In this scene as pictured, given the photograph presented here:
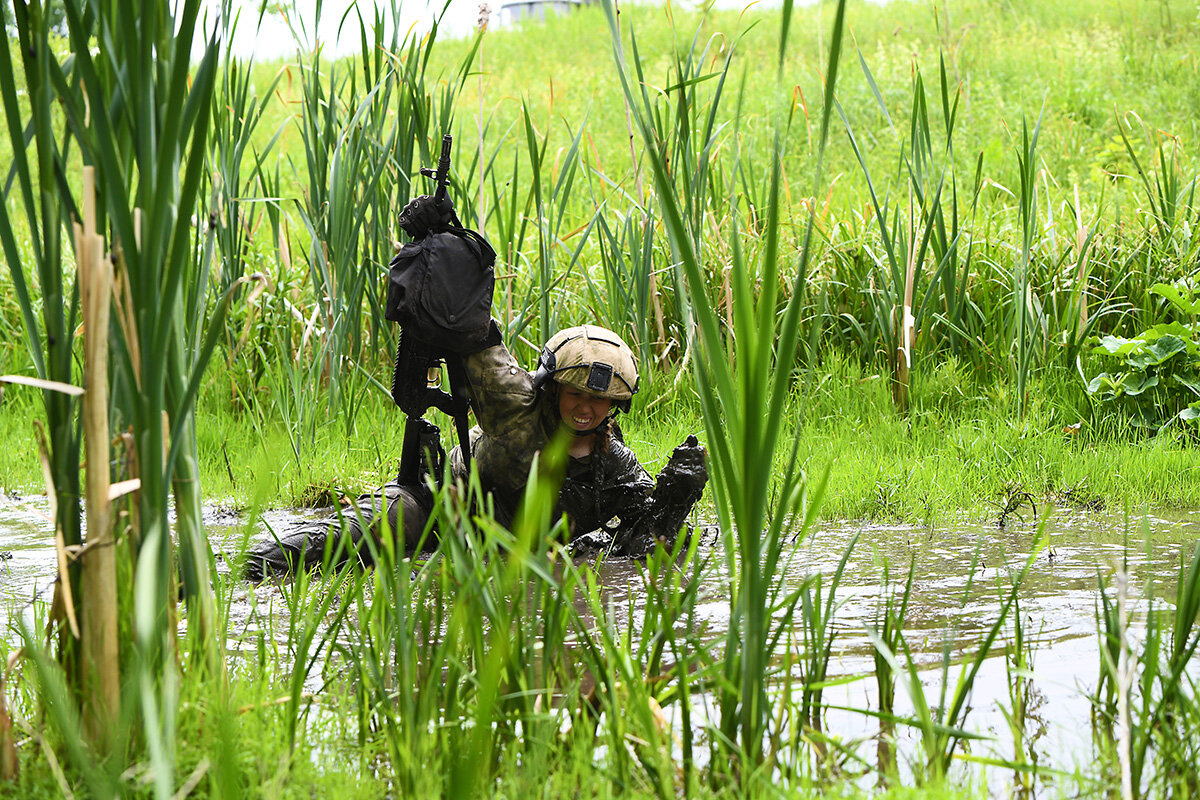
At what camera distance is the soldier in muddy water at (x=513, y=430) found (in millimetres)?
2928

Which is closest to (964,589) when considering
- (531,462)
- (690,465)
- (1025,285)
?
(690,465)

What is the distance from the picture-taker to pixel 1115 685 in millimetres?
1814

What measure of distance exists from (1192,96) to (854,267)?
29.1ft

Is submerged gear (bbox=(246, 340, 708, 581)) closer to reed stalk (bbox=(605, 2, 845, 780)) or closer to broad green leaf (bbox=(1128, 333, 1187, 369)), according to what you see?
reed stalk (bbox=(605, 2, 845, 780))

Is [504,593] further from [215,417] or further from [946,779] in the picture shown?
[215,417]

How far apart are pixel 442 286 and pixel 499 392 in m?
0.54

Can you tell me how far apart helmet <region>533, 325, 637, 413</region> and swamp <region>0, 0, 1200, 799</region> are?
0.25 m

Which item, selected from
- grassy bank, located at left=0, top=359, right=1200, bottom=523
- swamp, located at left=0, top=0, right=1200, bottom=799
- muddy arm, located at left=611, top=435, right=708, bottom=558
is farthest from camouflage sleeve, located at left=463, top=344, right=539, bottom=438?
grassy bank, located at left=0, top=359, right=1200, bottom=523

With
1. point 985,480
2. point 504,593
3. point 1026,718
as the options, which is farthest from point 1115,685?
point 985,480

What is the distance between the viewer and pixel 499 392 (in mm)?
3322

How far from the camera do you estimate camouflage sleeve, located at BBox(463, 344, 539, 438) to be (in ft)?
10.7

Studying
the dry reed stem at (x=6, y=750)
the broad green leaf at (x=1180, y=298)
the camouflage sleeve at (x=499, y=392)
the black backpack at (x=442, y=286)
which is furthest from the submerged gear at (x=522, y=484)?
the broad green leaf at (x=1180, y=298)

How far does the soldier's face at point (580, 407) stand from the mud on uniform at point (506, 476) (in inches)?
3.6

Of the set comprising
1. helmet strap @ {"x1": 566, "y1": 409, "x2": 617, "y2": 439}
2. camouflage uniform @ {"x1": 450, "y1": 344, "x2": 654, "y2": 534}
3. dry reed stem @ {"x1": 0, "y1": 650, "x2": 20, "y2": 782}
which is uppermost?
dry reed stem @ {"x1": 0, "y1": 650, "x2": 20, "y2": 782}
